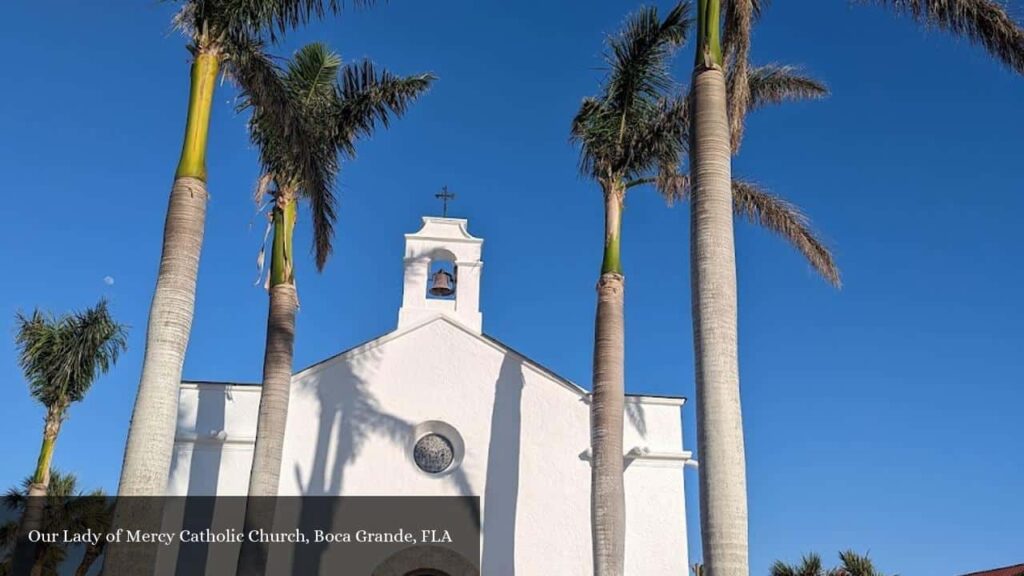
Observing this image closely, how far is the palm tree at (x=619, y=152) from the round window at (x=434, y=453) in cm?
577

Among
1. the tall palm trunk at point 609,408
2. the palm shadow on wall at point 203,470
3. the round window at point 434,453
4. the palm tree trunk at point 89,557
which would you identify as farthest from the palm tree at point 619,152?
the palm tree trunk at point 89,557

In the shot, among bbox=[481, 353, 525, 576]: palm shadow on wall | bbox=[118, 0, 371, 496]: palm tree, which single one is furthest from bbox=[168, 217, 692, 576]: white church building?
bbox=[118, 0, 371, 496]: palm tree

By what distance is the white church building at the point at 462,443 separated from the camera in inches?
693

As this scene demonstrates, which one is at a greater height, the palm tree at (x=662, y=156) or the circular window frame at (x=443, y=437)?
the palm tree at (x=662, y=156)

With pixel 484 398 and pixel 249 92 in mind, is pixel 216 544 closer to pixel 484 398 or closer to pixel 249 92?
pixel 484 398

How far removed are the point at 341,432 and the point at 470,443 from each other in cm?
256

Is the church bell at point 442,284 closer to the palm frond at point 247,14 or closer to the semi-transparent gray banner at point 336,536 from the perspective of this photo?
the semi-transparent gray banner at point 336,536

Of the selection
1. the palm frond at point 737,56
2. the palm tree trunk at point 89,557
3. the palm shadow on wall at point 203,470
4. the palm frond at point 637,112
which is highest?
the palm frond at point 637,112

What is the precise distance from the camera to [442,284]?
2066cm

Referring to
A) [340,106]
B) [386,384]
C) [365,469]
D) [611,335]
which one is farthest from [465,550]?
[340,106]

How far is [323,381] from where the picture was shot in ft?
61.6

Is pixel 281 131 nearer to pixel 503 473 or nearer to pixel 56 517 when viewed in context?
pixel 503 473

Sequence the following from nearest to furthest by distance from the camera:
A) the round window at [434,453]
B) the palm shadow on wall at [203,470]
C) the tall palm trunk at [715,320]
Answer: the tall palm trunk at [715,320]
the palm shadow on wall at [203,470]
the round window at [434,453]

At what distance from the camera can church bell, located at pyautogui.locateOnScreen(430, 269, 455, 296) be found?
67.8 ft
